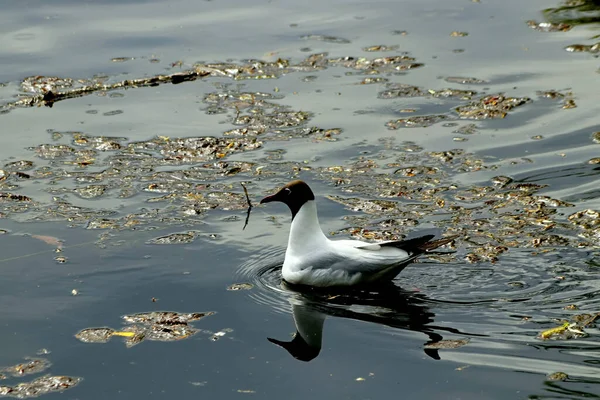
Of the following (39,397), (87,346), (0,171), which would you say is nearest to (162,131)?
(0,171)

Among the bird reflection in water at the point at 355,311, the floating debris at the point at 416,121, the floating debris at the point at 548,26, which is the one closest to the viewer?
the bird reflection in water at the point at 355,311

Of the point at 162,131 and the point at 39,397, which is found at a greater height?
the point at 162,131

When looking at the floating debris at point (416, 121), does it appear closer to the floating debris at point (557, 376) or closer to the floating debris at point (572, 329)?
the floating debris at point (572, 329)

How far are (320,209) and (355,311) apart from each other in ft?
6.92

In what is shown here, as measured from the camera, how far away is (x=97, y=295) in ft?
26.3

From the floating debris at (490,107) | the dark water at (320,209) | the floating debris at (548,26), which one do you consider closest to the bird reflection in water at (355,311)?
the dark water at (320,209)

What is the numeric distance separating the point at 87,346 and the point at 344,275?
2188 mm

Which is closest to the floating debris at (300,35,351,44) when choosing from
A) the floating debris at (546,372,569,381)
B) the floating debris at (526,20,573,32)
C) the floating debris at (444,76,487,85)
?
the floating debris at (444,76,487,85)

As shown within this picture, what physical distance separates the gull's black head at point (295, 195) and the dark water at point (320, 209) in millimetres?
527

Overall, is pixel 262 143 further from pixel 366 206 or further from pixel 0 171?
pixel 0 171

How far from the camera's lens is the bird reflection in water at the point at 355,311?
725cm

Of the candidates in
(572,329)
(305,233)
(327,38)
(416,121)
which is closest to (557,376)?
(572,329)

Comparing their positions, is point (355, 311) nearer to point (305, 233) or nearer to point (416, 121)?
point (305, 233)

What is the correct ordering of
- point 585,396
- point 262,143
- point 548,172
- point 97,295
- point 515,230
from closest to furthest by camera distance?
point 585,396, point 97,295, point 515,230, point 548,172, point 262,143
